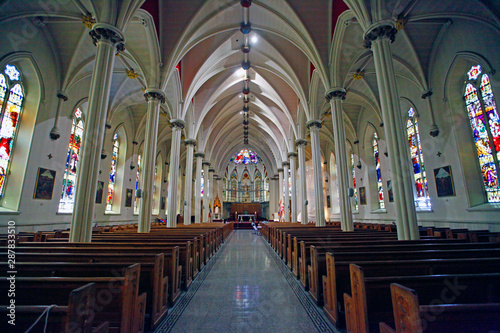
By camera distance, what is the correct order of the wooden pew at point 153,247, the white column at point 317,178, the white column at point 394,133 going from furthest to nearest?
the white column at point 317,178 < the white column at point 394,133 < the wooden pew at point 153,247

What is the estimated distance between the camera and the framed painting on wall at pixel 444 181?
9.54 metres

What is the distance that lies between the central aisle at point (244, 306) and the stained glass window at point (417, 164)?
33.1ft

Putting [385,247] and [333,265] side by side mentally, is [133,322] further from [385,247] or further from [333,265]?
[385,247]

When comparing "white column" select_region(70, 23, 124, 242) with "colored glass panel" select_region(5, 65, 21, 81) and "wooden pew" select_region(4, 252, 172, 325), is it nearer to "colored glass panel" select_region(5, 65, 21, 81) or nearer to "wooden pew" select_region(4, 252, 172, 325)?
"wooden pew" select_region(4, 252, 172, 325)

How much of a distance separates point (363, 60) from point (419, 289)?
37.3ft

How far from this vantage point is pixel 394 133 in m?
5.68

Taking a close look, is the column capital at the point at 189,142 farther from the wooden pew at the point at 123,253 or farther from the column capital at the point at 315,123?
the wooden pew at the point at 123,253

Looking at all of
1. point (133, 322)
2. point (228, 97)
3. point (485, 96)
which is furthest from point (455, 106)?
point (228, 97)

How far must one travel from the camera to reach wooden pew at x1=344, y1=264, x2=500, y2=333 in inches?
76.1

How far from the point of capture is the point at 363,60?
10789mm

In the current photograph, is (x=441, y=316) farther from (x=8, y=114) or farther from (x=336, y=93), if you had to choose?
(x=8, y=114)

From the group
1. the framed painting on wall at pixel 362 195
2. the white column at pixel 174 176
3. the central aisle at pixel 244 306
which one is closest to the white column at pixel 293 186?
the framed painting on wall at pixel 362 195

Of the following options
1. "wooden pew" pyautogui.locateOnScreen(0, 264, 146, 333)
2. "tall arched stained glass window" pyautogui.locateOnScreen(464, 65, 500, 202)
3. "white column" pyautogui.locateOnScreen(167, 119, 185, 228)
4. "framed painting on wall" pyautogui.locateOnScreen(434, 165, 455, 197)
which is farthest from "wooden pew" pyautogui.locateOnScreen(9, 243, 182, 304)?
"framed painting on wall" pyautogui.locateOnScreen(434, 165, 455, 197)

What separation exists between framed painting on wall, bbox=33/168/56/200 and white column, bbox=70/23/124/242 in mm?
6046
